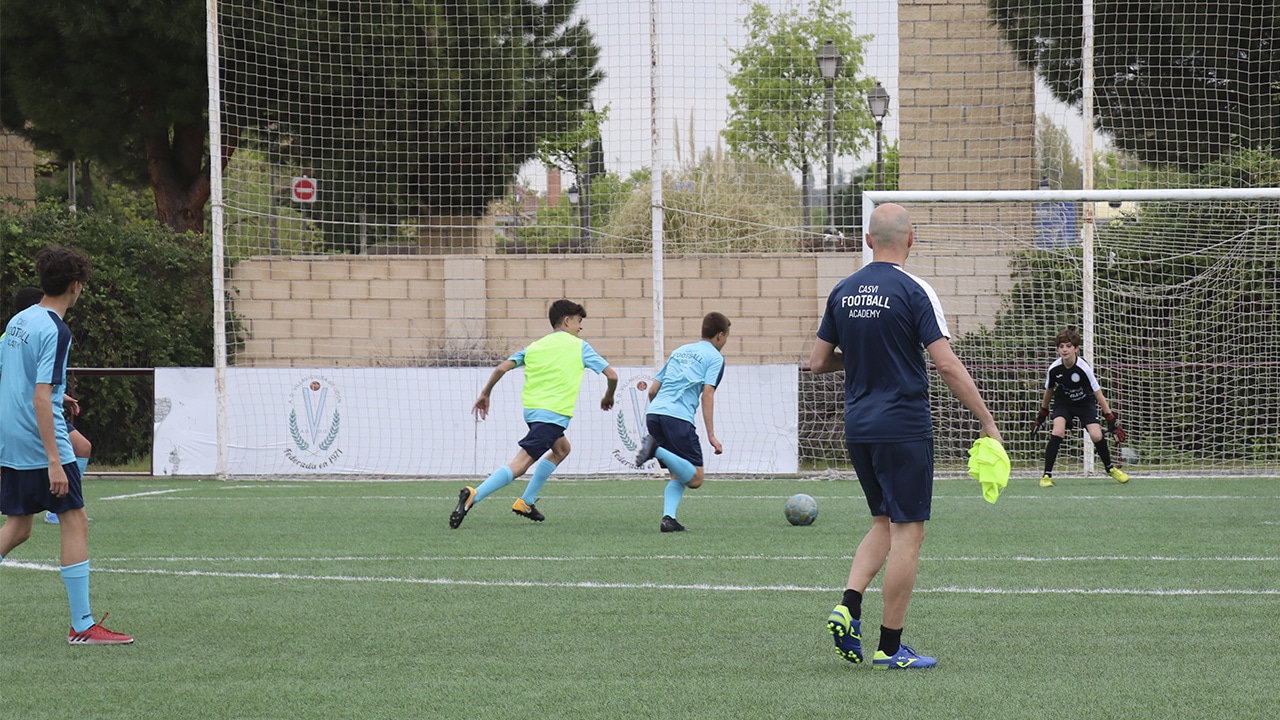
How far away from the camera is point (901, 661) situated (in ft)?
17.3

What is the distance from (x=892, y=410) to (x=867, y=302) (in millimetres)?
445

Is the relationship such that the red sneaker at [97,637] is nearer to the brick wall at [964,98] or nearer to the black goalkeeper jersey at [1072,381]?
the black goalkeeper jersey at [1072,381]

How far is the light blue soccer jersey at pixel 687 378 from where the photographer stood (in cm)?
1055

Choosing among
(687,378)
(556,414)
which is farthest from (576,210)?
(687,378)

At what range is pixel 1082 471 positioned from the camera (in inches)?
623

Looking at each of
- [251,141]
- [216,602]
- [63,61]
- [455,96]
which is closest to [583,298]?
[455,96]

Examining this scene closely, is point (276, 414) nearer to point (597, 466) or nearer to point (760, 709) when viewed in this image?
point (597, 466)

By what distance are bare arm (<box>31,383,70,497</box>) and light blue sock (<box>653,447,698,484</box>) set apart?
5344mm

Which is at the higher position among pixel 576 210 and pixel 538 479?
pixel 576 210

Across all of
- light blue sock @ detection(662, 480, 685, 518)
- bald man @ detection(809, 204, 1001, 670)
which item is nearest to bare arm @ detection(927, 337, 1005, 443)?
bald man @ detection(809, 204, 1001, 670)

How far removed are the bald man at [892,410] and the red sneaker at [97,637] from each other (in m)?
3.16

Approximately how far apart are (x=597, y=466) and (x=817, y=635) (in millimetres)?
9947

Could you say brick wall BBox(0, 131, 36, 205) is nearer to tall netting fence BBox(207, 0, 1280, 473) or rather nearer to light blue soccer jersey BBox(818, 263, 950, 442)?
tall netting fence BBox(207, 0, 1280, 473)

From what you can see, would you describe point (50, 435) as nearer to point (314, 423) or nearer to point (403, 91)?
point (314, 423)
